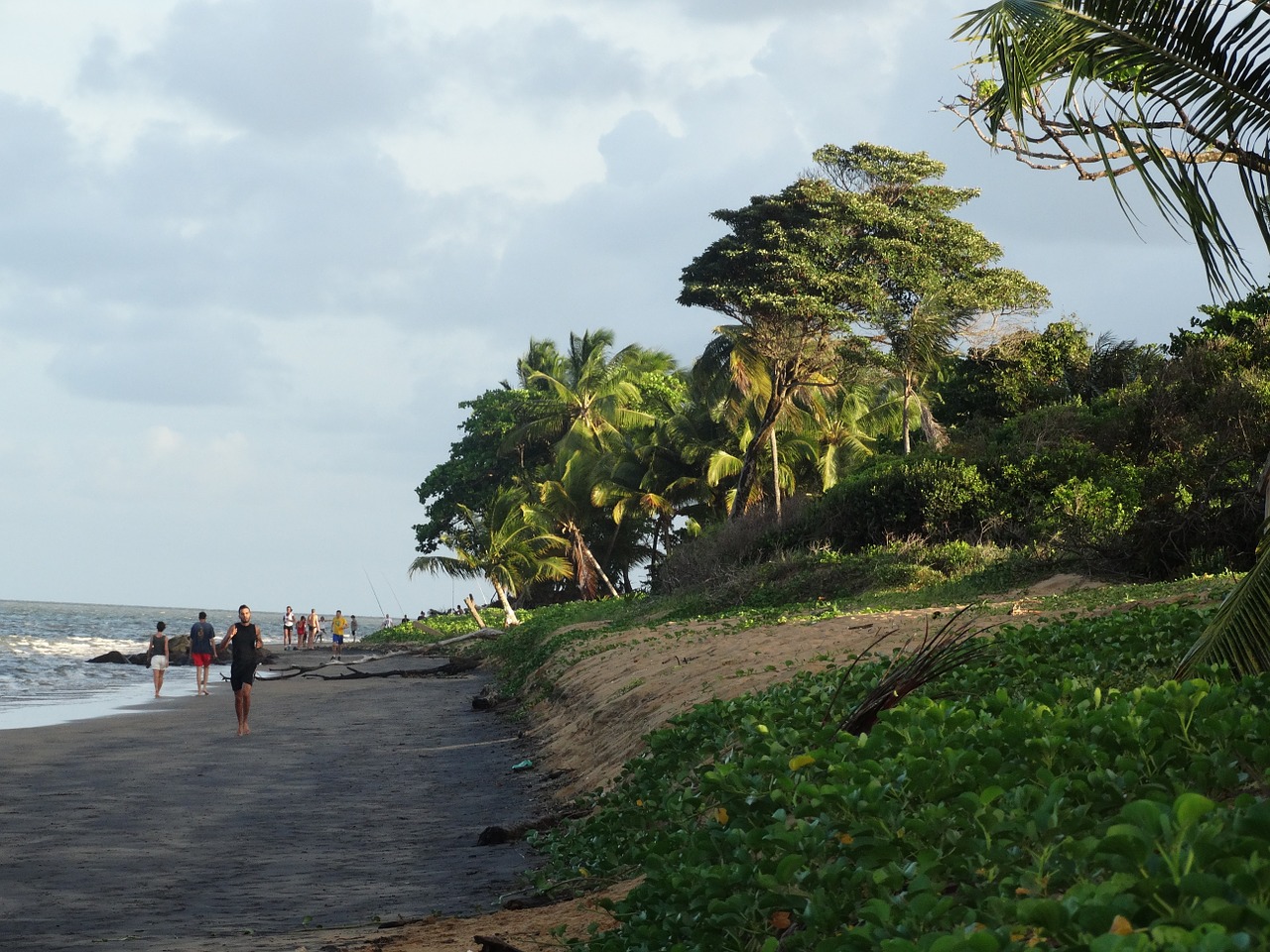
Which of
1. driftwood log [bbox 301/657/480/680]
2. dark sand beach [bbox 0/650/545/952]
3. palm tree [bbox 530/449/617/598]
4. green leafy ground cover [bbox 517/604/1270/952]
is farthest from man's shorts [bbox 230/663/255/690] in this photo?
palm tree [bbox 530/449/617/598]

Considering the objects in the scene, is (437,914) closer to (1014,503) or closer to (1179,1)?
(1179,1)

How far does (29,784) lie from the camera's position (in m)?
12.8

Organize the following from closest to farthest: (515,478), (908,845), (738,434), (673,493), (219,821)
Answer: (908,845)
(219,821)
(738,434)
(673,493)
(515,478)

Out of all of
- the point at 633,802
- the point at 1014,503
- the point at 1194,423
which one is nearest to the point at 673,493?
the point at 1014,503

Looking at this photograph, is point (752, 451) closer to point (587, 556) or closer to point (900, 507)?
point (900, 507)

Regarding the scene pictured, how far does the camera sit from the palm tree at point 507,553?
45.0m

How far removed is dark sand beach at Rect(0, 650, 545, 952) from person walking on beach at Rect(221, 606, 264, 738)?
41 centimetres

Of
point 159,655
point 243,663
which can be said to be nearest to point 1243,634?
point 243,663

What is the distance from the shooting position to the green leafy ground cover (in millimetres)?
3045

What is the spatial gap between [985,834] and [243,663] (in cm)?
1476

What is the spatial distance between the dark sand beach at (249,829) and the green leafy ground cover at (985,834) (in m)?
1.59

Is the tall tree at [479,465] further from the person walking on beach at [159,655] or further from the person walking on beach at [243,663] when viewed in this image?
the person walking on beach at [243,663]

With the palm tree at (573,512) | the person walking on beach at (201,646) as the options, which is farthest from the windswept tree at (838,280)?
the person walking on beach at (201,646)

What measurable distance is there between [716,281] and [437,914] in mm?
28084
